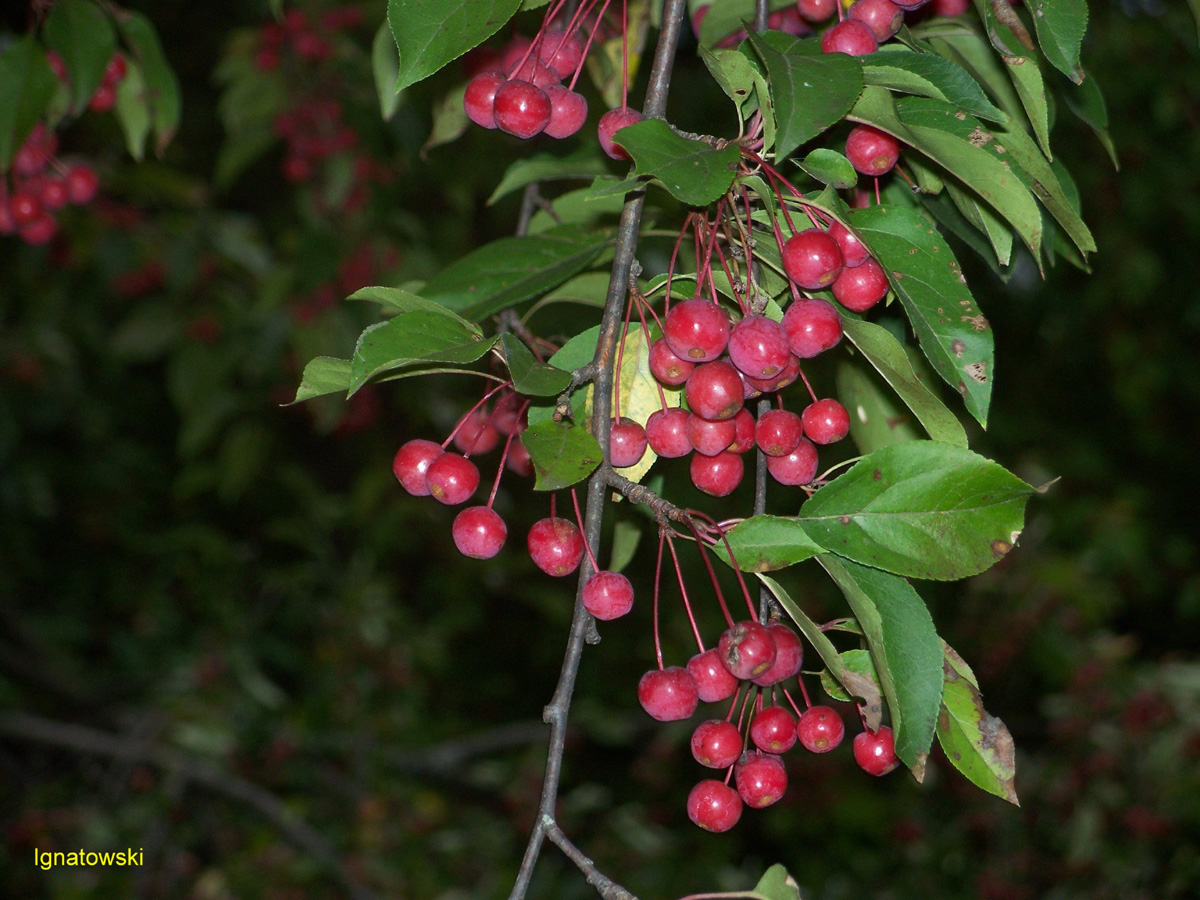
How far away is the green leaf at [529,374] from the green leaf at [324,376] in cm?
13

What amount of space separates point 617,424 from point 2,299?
391cm

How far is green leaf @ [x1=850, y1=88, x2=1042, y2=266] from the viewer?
81 cm

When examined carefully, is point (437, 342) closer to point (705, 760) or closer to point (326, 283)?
point (705, 760)

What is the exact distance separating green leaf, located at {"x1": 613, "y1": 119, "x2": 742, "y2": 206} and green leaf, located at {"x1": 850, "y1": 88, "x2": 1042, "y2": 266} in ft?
0.45

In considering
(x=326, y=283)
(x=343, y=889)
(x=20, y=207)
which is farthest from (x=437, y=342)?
(x=343, y=889)

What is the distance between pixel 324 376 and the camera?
80cm

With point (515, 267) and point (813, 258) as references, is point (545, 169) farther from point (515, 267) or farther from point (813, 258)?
point (813, 258)

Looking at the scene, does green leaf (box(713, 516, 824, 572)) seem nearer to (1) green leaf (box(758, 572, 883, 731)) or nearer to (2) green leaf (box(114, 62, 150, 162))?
(1) green leaf (box(758, 572, 883, 731))

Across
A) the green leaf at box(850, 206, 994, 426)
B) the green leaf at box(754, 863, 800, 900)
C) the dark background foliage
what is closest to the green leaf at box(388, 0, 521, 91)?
the green leaf at box(850, 206, 994, 426)

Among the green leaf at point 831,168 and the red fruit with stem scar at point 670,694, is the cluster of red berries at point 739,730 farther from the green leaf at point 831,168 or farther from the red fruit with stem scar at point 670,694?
the green leaf at point 831,168

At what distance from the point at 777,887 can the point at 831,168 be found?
57cm

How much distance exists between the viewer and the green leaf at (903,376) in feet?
2.59

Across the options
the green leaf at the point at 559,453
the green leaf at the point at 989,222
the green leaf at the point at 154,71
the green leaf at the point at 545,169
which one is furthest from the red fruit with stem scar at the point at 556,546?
the green leaf at the point at 154,71

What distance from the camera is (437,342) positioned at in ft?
2.55
